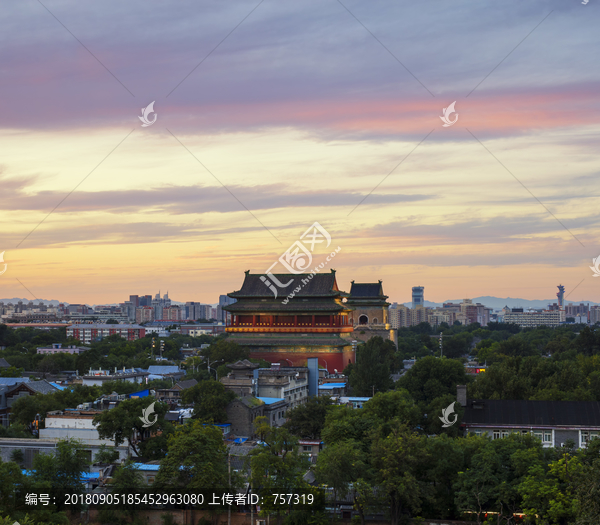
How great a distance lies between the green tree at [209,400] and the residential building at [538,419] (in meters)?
15.7

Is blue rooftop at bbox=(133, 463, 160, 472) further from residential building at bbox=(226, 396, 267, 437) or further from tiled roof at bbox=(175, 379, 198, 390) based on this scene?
tiled roof at bbox=(175, 379, 198, 390)

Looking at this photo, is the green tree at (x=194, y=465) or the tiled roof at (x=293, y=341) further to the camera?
the tiled roof at (x=293, y=341)

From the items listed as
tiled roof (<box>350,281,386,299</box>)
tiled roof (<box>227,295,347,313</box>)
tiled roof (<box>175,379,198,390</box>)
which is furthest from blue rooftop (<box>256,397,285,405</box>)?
tiled roof (<box>350,281,386,299</box>)

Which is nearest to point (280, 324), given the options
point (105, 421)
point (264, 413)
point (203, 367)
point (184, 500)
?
point (203, 367)

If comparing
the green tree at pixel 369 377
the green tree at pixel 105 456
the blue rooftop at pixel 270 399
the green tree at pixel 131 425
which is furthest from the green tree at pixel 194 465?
the green tree at pixel 369 377

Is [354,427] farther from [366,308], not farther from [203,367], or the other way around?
[366,308]

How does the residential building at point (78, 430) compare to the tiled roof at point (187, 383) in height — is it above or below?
below

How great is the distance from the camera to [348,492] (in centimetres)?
3906

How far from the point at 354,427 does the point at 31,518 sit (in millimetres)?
16895

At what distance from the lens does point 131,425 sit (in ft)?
151

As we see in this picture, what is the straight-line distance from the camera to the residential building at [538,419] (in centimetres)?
4825

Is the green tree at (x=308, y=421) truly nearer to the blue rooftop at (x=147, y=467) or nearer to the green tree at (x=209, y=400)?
the green tree at (x=209, y=400)

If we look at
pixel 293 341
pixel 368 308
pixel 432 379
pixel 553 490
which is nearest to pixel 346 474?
pixel 553 490

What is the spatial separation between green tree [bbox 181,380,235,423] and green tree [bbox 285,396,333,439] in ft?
16.2
